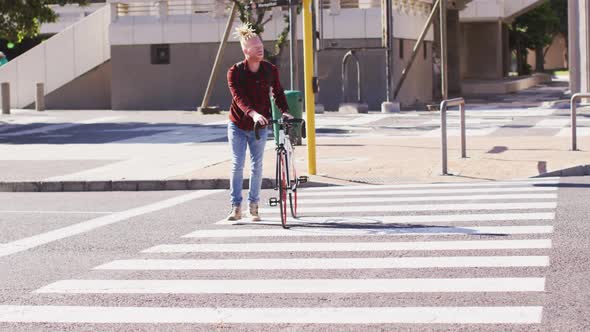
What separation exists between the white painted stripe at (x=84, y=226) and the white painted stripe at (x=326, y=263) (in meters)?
1.52

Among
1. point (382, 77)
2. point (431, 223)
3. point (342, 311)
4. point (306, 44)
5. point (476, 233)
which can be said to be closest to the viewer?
point (342, 311)

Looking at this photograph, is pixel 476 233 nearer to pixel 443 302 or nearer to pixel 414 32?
pixel 443 302

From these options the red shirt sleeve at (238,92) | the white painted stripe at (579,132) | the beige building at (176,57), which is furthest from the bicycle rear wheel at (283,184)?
the beige building at (176,57)

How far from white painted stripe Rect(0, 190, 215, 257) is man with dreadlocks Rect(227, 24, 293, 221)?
151 cm

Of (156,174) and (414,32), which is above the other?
(414,32)

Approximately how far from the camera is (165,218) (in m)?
12.9

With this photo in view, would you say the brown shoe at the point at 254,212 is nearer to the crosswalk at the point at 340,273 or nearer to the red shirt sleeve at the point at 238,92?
the crosswalk at the point at 340,273

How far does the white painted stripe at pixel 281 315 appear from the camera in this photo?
7238mm

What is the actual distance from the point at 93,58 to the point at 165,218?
94.7ft

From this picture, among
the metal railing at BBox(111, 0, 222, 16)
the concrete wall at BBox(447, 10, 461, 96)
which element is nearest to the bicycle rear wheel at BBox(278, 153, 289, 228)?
the metal railing at BBox(111, 0, 222, 16)

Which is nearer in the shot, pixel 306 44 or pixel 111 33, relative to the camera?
pixel 306 44

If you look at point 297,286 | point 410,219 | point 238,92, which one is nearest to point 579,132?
point 410,219

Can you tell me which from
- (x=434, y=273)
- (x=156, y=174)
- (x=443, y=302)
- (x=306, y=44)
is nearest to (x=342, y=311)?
(x=443, y=302)

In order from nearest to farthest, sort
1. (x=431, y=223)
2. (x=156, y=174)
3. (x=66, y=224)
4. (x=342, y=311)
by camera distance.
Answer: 1. (x=342, y=311)
2. (x=431, y=223)
3. (x=66, y=224)
4. (x=156, y=174)
